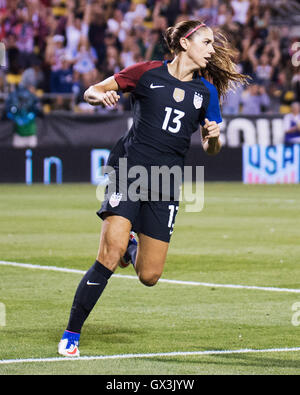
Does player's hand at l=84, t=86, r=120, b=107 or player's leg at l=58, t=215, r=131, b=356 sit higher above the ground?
player's hand at l=84, t=86, r=120, b=107

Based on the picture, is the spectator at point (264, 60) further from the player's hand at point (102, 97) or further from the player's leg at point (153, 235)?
the player's hand at point (102, 97)

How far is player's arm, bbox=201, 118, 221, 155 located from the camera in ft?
22.7

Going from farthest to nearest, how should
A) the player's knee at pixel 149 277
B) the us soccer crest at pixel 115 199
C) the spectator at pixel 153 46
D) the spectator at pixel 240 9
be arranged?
the spectator at pixel 240 9 → the spectator at pixel 153 46 → the player's knee at pixel 149 277 → the us soccer crest at pixel 115 199

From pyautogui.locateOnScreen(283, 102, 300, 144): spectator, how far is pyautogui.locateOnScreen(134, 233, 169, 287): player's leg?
18.2 meters

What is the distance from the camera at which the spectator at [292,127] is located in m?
25.0

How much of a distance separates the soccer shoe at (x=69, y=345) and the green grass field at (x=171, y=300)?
0.26 ft

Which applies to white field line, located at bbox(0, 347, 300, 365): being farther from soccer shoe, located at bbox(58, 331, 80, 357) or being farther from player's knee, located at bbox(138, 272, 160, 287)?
A: player's knee, located at bbox(138, 272, 160, 287)

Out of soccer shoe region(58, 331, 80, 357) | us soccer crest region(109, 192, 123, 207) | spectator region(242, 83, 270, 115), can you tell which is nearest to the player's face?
us soccer crest region(109, 192, 123, 207)

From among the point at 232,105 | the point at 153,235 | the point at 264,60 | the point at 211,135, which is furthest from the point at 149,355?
the point at 264,60

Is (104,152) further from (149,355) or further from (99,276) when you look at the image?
(149,355)

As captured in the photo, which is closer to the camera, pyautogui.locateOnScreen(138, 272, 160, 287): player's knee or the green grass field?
the green grass field

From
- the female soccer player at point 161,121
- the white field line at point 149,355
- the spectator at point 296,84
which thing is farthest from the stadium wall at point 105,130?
the white field line at point 149,355

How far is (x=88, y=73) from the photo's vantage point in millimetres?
24531

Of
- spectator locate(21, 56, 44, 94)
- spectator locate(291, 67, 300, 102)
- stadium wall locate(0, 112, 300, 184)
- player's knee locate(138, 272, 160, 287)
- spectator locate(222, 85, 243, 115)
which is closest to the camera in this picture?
player's knee locate(138, 272, 160, 287)
